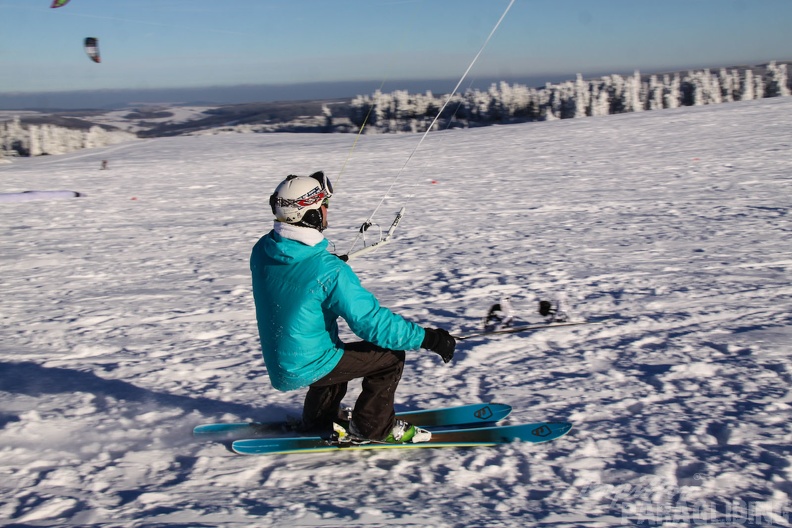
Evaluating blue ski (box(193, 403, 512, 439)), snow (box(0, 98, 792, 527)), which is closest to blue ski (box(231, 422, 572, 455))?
snow (box(0, 98, 792, 527))

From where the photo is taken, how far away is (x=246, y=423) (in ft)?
14.0

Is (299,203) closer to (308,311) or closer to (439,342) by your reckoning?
(308,311)

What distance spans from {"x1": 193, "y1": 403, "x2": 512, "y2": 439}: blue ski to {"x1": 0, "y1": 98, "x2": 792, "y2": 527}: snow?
0.67 feet

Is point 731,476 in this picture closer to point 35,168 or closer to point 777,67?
point 35,168

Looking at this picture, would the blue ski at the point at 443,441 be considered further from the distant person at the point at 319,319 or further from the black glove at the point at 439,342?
the black glove at the point at 439,342

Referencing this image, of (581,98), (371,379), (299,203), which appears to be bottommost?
(371,379)

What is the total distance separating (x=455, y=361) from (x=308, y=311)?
7.09ft

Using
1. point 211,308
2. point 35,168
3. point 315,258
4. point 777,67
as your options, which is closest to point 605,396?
point 315,258

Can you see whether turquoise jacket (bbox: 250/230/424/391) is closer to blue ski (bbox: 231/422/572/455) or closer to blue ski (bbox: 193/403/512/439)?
blue ski (bbox: 231/422/572/455)

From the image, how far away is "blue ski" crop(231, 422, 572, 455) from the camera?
385cm

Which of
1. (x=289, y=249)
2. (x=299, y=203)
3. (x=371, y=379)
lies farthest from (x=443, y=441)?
(x=299, y=203)

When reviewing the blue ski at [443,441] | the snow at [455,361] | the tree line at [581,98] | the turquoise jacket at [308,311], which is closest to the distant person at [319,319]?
the turquoise jacket at [308,311]

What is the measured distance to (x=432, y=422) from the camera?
4.23 meters

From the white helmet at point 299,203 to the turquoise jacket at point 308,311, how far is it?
0.11m
